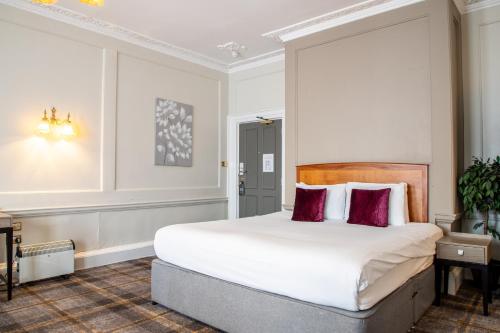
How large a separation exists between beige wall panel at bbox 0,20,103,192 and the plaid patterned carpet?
1.14 meters

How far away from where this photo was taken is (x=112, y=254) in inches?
169

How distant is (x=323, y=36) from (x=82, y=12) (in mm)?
2814

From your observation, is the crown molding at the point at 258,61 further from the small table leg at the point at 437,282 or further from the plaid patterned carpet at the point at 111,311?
the plaid patterned carpet at the point at 111,311

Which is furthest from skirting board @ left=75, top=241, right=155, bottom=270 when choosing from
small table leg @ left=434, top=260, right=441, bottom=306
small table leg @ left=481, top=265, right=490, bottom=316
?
small table leg @ left=481, top=265, right=490, bottom=316

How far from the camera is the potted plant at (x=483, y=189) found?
315 cm

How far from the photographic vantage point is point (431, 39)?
350cm

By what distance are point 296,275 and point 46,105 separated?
3.34 metres

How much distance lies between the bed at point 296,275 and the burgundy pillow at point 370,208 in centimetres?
16

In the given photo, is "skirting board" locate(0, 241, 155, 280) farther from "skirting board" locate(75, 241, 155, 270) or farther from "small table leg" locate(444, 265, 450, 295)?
"small table leg" locate(444, 265, 450, 295)

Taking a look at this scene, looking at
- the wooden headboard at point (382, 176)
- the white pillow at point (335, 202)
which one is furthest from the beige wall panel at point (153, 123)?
the white pillow at point (335, 202)

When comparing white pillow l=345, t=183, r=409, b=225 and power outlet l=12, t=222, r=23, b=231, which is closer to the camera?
white pillow l=345, t=183, r=409, b=225

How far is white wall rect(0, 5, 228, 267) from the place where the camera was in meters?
3.62

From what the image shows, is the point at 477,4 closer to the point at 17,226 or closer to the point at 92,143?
the point at 92,143

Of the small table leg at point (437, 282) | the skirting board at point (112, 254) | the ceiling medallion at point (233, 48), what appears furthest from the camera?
the ceiling medallion at point (233, 48)
